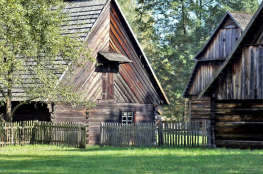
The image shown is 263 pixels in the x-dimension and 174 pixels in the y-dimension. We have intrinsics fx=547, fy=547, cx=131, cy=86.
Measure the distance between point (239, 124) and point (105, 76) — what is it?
990cm

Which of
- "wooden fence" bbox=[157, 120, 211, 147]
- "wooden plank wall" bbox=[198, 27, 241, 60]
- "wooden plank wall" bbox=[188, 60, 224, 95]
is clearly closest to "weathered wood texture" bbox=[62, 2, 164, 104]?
"wooden fence" bbox=[157, 120, 211, 147]

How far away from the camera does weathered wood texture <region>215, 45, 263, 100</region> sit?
2591cm

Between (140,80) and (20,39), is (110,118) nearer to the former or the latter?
(140,80)

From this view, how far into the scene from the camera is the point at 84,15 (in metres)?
33.7

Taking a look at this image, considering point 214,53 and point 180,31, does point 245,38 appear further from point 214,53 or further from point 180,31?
point 180,31

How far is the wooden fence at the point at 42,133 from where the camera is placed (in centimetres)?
2814

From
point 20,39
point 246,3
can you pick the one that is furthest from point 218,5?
point 20,39

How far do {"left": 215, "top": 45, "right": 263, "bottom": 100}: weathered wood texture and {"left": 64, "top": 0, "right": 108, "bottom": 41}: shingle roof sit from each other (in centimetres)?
912

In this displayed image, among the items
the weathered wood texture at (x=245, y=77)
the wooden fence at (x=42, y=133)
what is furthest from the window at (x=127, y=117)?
the weathered wood texture at (x=245, y=77)

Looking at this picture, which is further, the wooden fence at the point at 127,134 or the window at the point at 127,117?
the window at the point at 127,117

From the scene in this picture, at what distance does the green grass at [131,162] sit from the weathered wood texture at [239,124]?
10.9ft

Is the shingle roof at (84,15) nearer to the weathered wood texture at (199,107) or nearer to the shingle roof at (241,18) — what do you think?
the shingle roof at (241,18)

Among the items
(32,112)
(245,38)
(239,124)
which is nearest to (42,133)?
(32,112)

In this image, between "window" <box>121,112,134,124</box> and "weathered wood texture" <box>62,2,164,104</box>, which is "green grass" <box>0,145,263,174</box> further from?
"window" <box>121,112,134,124</box>
